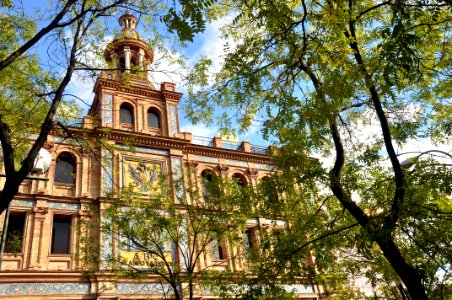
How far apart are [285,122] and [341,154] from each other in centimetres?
176

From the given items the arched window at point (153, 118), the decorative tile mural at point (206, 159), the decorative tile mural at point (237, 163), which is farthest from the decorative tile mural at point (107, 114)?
the decorative tile mural at point (237, 163)

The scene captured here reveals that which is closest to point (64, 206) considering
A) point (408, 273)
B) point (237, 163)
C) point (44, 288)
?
point (44, 288)

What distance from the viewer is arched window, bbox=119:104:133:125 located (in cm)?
2106

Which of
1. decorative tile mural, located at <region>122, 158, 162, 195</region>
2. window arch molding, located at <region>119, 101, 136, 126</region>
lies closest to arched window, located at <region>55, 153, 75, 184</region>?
decorative tile mural, located at <region>122, 158, 162, 195</region>

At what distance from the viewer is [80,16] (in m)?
A: 7.45

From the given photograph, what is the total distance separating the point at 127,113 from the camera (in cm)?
2139

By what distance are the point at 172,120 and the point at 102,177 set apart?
524cm

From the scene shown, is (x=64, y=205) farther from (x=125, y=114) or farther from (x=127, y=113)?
(x=127, y=113)

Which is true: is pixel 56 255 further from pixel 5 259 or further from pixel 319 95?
pixel 319 95

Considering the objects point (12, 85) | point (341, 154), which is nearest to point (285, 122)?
point (341, 154)

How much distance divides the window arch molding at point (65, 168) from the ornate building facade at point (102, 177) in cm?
4

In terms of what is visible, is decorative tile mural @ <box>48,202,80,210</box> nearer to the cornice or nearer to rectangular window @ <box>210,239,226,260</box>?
the cornice

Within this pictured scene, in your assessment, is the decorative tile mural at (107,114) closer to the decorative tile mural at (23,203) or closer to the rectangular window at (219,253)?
the decorative tile mural at (23,203)

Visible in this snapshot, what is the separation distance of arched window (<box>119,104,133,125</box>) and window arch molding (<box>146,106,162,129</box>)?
0.85m
